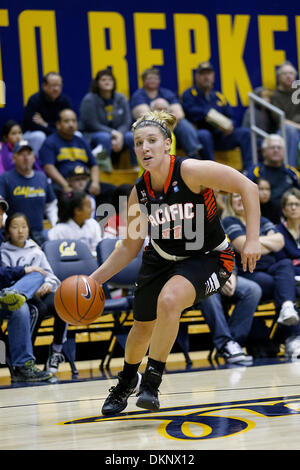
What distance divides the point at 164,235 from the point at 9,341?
105 inches

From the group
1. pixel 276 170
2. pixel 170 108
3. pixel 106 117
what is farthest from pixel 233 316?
pixel 106 117

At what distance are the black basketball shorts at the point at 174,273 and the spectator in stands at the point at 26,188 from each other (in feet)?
13.0

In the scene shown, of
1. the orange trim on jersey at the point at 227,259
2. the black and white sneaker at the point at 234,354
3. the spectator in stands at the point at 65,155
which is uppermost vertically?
the spectator in stands at the point at 65,155

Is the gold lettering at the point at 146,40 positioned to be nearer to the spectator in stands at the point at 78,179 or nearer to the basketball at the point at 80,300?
the spectator in stands at the point at 78,179

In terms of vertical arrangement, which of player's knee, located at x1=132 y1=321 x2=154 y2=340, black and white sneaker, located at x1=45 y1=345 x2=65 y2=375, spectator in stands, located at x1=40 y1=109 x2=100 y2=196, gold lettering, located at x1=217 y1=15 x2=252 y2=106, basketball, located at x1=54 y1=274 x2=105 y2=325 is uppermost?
gold lettering, located at x1=217 y1=15 x2=252 y2=106

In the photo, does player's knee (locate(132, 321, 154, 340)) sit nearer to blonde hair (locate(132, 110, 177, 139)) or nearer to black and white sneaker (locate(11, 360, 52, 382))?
blonde hair (locate(132, 110, 177, 139))

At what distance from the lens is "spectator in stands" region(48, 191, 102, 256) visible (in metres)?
7.52

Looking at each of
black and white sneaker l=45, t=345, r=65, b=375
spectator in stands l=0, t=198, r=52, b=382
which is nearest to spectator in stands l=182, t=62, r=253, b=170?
black and white sneaker l=45, t=345, r=65, b=375

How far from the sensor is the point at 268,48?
476 inches

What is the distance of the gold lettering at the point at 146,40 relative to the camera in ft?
37.0

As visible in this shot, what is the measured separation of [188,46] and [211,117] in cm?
197

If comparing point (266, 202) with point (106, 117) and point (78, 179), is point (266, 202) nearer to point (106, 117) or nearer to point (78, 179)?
point (78, 179)

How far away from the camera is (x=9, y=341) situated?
605 centimetres

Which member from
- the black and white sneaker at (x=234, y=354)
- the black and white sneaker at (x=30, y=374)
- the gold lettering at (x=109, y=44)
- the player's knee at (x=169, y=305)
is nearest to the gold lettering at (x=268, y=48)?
the gold lettering at (x=109, y=44)
